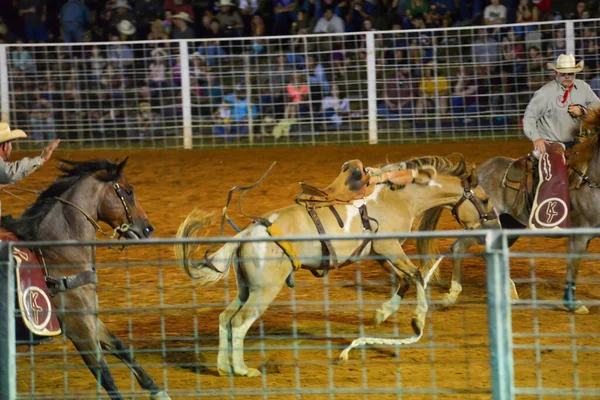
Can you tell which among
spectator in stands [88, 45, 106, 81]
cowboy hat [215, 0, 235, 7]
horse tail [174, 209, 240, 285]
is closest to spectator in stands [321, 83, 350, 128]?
cowboy hat [215, 0, 235, 7]

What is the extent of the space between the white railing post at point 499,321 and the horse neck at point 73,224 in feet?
9.11

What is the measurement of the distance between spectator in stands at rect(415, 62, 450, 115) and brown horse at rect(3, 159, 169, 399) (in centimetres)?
905

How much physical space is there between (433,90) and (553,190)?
276 inches

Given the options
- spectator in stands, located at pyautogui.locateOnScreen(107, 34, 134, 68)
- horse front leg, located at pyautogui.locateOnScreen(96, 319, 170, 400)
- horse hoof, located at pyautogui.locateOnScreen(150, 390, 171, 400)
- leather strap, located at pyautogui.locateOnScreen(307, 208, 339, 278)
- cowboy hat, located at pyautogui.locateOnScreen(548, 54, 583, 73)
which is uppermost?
spectator in stands, located at pyautogui.locateOnScreen(107, 34, 134, 68)

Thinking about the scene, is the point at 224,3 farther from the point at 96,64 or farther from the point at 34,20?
the point at 34,20

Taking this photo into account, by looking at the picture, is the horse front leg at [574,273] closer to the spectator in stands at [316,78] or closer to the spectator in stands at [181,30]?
the spectator in stands at [316,78]

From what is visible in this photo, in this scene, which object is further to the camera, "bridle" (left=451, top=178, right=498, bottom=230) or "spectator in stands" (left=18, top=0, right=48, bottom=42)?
"spectator in stands" (left=18, top=0, right=48, bottom=42)

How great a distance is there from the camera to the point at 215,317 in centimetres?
747

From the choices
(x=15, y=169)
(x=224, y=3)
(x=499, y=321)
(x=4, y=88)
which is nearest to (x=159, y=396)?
(x=15, y=169)

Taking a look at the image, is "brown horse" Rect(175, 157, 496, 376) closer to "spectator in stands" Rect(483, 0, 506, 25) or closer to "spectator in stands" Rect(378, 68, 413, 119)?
"spectator in stands" Rect(378, 68, 413, 119)

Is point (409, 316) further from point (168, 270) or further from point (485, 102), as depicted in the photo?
point (485, 102)

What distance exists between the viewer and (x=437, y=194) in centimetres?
700

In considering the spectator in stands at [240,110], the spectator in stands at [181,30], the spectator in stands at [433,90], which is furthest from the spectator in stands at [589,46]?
the spectator in stands at [181,30]

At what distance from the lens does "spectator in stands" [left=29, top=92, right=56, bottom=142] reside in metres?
14.8
